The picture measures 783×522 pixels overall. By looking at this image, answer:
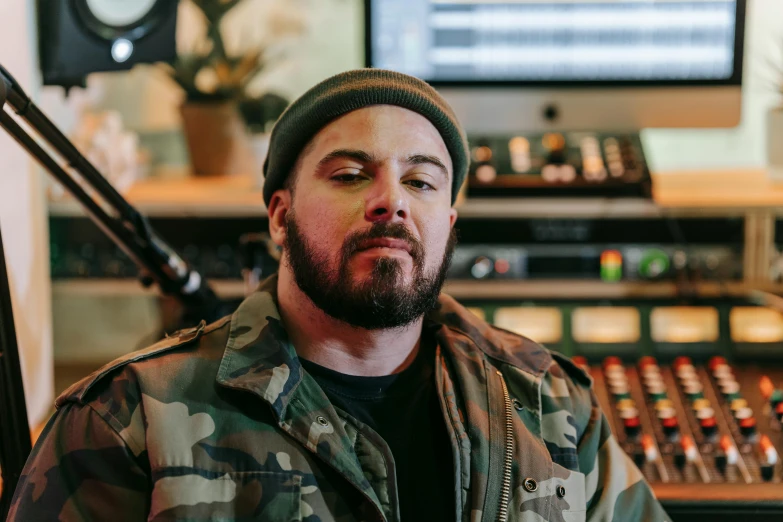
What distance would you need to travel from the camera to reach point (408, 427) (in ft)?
3.51

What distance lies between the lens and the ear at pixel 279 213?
44.6 inches

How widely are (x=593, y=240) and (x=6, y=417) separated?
1120 millimetres

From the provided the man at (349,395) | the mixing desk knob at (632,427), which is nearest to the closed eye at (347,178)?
the man at (349,395)

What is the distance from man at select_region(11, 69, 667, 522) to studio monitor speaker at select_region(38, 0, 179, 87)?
372 millimetres

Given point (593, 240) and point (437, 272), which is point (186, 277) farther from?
point (593, 240)

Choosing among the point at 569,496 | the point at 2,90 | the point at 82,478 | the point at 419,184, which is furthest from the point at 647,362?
the point at 2,90

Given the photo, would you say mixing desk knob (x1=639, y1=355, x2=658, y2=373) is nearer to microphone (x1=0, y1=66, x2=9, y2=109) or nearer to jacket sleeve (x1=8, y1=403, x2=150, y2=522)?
jacket sleeve (x1=8, y1=403, x2=150, y2=522)

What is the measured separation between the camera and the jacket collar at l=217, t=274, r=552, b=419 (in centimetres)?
98

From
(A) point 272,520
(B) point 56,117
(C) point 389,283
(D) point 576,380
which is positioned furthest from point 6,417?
(B) point 56,117

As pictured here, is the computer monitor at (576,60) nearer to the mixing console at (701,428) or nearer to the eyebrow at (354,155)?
the mixing console at (701,428)

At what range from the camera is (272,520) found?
929 mm

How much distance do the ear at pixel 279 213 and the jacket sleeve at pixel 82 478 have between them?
1.06 ft

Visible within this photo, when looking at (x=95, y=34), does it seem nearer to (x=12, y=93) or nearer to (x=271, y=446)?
(x=12, y=93)

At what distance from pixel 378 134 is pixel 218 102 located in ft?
3.27
